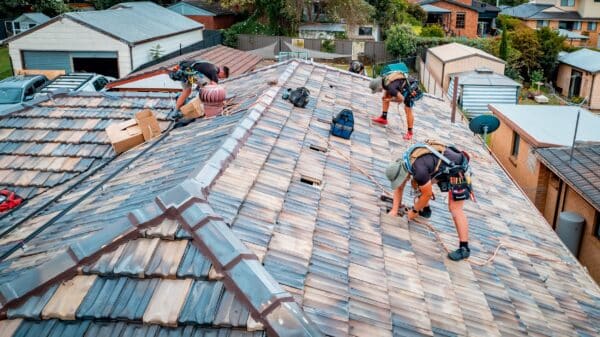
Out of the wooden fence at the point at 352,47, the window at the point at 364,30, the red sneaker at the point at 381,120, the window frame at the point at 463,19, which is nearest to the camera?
the red sneaker at the point at 381,120

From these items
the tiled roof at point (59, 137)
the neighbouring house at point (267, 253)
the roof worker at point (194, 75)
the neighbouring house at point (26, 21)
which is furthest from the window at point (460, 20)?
the roof worker at point (194, 75)

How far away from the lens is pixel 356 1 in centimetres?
3856

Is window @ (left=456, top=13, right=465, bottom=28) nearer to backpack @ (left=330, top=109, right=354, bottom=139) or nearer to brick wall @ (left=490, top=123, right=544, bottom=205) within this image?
brick wall @ (left=490, top=123, right=544, bottom=205)

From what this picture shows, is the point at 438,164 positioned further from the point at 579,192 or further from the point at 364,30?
the point at 364,30

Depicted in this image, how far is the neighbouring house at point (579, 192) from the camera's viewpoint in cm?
1195

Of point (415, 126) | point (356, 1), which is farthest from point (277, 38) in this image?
point (415, 126)

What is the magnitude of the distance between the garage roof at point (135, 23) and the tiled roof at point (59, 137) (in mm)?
14522

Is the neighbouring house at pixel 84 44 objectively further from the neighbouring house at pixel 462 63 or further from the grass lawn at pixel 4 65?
the neighbouring house at pixel 462 63

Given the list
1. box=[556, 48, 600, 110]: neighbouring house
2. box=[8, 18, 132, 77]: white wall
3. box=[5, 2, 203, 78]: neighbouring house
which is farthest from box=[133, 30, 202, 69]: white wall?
box=[556, 48, 600, 110]: neighbouring house

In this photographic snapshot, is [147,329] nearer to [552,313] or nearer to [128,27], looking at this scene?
[552,313]

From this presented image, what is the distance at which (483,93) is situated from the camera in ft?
92.6

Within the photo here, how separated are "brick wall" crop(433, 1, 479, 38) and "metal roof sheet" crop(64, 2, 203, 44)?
28.1m

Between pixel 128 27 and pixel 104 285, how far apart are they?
24906mm

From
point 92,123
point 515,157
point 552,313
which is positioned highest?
point 92,123
